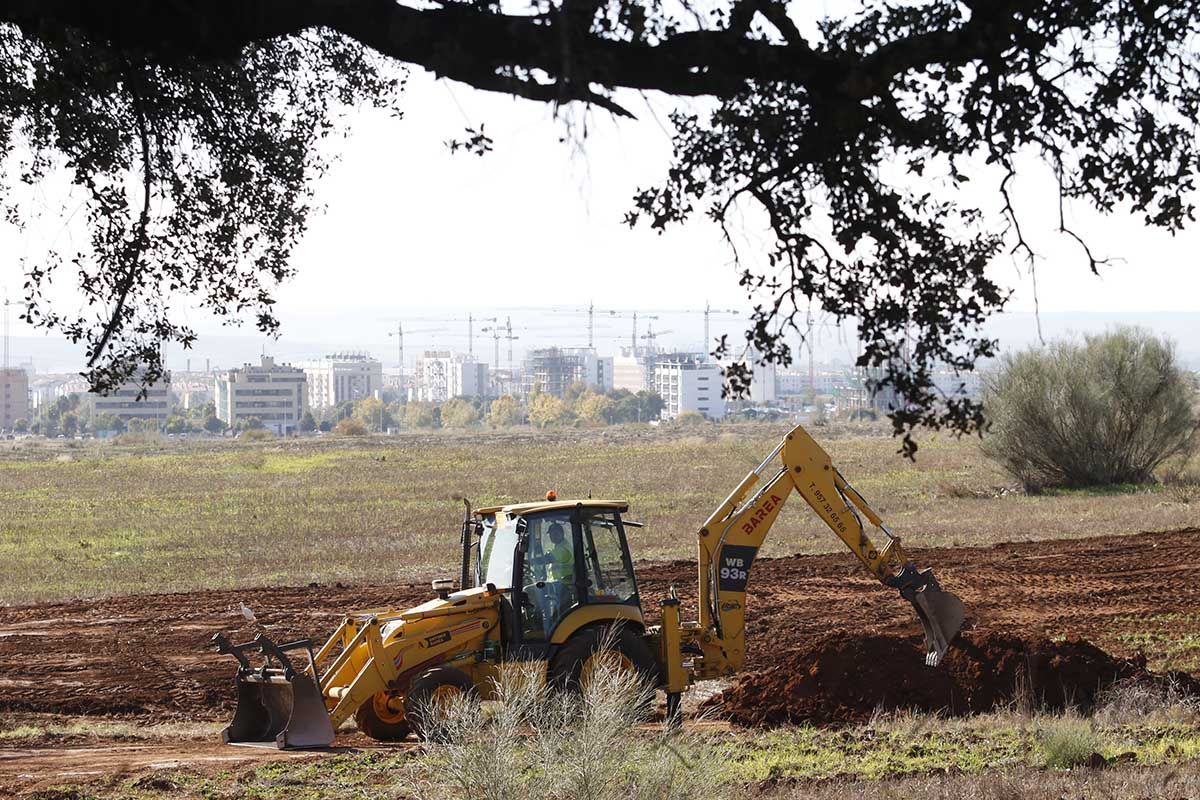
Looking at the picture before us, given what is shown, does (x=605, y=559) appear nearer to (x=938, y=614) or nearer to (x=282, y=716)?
(x=282, y=716)

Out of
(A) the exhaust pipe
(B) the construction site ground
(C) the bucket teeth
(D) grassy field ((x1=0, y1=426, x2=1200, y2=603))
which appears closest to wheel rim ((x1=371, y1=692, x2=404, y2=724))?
(B) the construction site ground

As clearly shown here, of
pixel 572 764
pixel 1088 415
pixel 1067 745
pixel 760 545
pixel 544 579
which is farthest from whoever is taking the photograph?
pixel 1088 415

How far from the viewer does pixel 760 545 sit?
12.9 metres

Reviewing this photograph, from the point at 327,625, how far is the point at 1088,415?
24.9 m

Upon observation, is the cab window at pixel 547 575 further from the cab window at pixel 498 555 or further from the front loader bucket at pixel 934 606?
the front loader bucket at pixel 934 606

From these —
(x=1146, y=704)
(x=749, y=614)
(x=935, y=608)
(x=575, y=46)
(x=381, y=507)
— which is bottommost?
(x=381, y=507)

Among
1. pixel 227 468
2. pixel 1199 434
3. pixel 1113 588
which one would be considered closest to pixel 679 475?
pixel 1199 434

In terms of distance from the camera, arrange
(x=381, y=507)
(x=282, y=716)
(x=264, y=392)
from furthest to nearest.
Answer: (x=264, y=392)
(x=381, y=507)
(x=282, y=716)

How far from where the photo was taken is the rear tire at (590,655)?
11742 millimetres

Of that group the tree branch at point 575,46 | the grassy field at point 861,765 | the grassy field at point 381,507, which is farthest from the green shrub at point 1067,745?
the grassy field at point 381,507

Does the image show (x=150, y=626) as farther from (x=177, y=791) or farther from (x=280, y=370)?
(x=280, y=370)

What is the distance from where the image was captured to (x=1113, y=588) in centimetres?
1953

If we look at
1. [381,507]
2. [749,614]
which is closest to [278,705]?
[749,614]

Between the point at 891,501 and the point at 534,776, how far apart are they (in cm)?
3044
